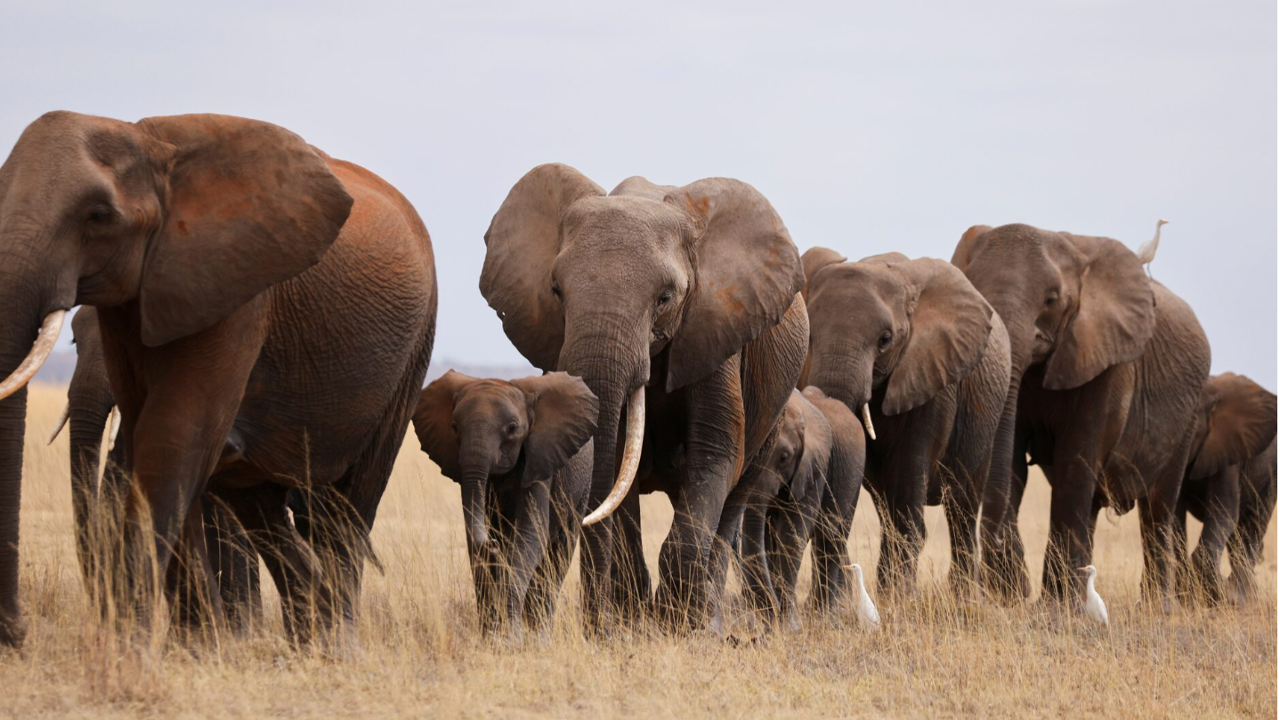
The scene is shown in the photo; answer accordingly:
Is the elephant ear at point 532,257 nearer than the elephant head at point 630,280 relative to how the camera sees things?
No

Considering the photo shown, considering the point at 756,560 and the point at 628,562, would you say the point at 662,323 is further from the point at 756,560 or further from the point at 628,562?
the point at 756,560

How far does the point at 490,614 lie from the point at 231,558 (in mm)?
1334

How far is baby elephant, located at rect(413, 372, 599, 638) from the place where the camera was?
317 inches

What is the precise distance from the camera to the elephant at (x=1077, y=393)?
45.2 ft

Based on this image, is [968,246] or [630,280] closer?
[630,280]

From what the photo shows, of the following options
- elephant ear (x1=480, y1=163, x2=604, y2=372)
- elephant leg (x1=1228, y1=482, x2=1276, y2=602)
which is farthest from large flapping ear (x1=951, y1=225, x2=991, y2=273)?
elephant ear (x1=480, y1=163, x2=604, y2=372)

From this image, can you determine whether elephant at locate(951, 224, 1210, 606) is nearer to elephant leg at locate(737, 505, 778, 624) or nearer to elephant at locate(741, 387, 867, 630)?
elephant at locate(741, 387, 867, 630)

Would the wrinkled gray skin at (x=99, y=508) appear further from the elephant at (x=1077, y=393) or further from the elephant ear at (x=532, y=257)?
the elephant at (x=1077, y=393)

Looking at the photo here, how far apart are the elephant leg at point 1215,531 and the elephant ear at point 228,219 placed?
343 inches

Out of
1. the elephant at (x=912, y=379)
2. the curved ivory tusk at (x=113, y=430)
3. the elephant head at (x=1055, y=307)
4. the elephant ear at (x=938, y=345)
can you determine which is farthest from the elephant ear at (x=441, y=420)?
the elephant head at (x=1055, y=307)

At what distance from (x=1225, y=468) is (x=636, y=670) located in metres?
9.15

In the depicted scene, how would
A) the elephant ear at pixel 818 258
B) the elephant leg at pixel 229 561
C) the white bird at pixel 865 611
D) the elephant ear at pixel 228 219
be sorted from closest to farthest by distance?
the elephant ear at pixel 228 219, the elephant leg at pixel 229 561, the white bird at pixel 865 611, the elephant ear at pixel 818 258

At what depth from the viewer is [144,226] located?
7.02 m

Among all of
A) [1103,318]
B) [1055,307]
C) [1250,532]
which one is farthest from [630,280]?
[1250,532]
